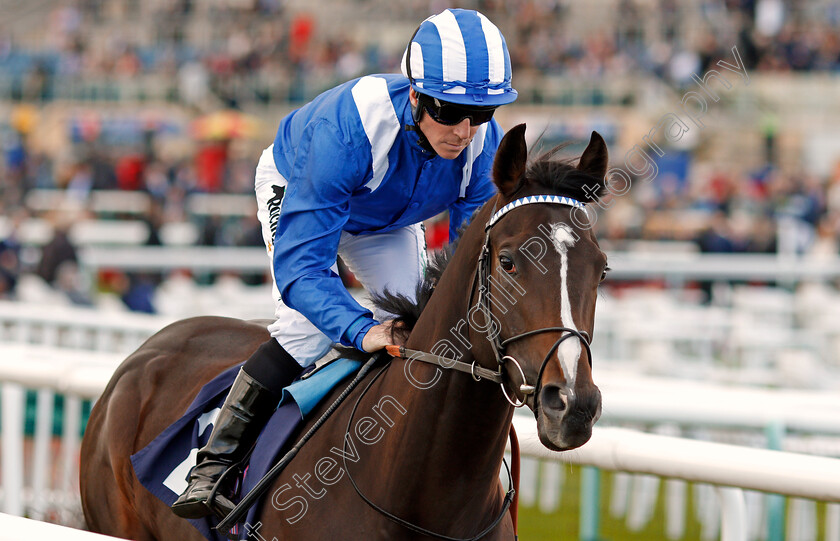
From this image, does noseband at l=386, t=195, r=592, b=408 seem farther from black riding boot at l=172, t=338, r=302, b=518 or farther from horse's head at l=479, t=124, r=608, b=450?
black riding boot at l=172, t=338, r=302, b=518

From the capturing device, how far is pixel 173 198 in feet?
55.8

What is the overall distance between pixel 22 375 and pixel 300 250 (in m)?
2.17

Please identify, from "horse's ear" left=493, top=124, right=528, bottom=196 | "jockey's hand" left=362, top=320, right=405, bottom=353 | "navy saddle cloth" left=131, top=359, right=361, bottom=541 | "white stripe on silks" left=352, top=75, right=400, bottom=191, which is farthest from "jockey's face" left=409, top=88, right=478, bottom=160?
"navy saddle cloth" left=131, top=359, right=361, bottom=541

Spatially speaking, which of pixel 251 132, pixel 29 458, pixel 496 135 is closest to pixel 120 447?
pixel 496 135

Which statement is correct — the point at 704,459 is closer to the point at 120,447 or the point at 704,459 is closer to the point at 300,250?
the point at 300,250

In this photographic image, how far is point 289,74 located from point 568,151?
2065 centimetres

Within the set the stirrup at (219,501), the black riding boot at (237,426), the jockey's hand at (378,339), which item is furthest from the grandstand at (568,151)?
the stirrup at (219,501)

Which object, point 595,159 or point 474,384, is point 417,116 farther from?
point 474,384

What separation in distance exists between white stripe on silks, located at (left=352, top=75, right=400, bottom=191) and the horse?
354mm

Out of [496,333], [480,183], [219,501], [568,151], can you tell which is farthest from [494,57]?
[219,501]

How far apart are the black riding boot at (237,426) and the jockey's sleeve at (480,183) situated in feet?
2.22

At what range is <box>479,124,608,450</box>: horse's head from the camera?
7.26ft

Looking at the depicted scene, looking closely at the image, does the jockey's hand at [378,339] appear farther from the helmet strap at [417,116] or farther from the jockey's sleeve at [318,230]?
the helmet strap at [417,116]

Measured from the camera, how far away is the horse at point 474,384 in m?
2.29
